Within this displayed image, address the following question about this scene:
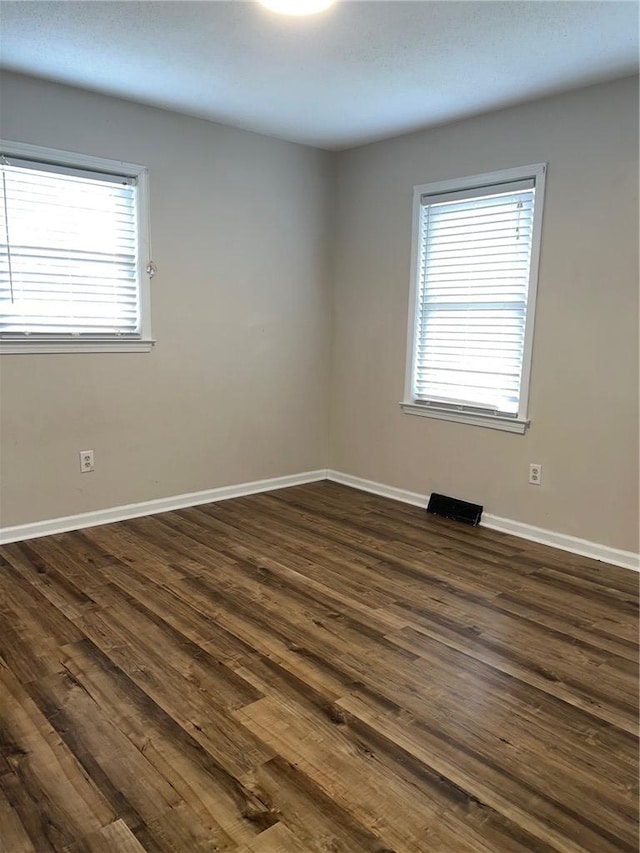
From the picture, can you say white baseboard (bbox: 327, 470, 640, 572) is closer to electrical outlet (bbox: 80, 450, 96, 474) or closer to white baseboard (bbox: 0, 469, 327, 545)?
white baseboard (bbox: 0, 469, 327, 545)

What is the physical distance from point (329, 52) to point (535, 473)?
8.36ft

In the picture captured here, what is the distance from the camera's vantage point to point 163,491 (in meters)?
4.18

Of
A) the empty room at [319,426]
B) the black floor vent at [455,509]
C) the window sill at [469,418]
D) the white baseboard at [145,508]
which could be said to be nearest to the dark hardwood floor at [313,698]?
the empty room at [319,426]

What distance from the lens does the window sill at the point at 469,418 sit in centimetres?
381

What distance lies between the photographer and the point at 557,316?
3.57 metres

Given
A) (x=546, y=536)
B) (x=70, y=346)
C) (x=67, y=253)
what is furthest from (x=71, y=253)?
(x=546, y=536)

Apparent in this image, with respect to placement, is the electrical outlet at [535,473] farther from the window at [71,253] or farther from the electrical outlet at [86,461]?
the electrical outlet at [86,461]

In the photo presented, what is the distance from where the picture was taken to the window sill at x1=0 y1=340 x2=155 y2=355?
3.43 meters

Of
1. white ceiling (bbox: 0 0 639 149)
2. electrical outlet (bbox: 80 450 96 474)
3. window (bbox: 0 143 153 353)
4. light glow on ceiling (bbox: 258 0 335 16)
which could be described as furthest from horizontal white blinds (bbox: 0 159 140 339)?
light glow on ceiling (bbox: 258 0 335 16)

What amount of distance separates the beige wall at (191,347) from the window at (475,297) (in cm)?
93

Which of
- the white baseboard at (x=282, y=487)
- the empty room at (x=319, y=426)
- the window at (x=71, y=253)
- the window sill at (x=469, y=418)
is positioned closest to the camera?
the empty room at (x=319, y=426)

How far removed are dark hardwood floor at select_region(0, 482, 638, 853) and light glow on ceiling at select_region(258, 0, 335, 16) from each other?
2.52 metres

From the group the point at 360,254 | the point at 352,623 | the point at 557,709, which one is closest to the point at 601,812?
the point at 557,709

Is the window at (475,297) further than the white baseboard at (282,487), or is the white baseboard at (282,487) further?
the window at (475,297)
